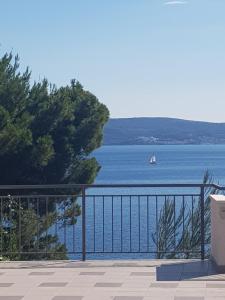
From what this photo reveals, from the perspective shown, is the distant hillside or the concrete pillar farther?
the distant hillside

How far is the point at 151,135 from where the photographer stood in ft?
348

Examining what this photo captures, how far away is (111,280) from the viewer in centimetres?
920

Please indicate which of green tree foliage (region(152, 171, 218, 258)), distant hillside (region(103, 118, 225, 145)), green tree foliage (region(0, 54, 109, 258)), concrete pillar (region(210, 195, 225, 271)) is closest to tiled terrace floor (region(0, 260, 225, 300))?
concrete pillar (region(210, 195, 225, 271))

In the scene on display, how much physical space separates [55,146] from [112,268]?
41.9 feet

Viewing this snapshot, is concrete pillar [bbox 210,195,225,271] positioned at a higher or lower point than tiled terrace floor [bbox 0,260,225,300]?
higher

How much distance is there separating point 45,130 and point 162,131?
3280 inches

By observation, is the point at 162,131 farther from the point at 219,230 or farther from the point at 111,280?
the point at 111,280

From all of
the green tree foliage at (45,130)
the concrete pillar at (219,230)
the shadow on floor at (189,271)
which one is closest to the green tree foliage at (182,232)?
the shadow on floor at (189,271)

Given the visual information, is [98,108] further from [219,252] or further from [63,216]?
[219,252]

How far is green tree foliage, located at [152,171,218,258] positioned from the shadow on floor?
2.14 feet

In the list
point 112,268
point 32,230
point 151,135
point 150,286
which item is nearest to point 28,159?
point 32,230

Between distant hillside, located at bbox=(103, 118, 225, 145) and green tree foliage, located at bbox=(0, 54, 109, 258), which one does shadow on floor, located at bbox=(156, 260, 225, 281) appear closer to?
green tree foliage, located at bbox=(0, 54, 109, 258)

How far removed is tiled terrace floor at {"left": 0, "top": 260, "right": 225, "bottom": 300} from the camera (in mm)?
8258

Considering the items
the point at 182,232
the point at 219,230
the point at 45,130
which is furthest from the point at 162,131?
the point at 219,230
